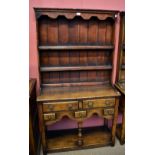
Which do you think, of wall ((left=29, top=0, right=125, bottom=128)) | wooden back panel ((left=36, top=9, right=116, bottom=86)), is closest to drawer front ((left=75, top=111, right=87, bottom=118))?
wooden back panel ((left=36, top=9, right=116, bottom=86))

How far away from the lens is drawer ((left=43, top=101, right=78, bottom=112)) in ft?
5.86

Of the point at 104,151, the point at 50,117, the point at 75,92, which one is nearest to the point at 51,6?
the point at 75,92

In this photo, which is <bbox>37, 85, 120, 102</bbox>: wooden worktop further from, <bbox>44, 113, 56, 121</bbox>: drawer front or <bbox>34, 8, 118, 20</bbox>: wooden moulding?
<bbox>34, 8, 118, 20</bbox>: wooden moulding

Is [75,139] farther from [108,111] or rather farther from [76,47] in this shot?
[76,47]

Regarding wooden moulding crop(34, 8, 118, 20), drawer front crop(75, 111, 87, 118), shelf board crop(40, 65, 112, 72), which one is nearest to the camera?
wooden moulding crop(34, 8, 118, 20)

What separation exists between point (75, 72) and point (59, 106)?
568 mm

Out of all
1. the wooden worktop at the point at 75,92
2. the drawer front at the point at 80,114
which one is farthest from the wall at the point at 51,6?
the drawer front at the point at 80,114

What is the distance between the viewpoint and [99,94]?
191 centimetres

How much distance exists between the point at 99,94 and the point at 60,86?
1.76ft

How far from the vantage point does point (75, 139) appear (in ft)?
7.22

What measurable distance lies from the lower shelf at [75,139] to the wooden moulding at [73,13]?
1.58 metres
